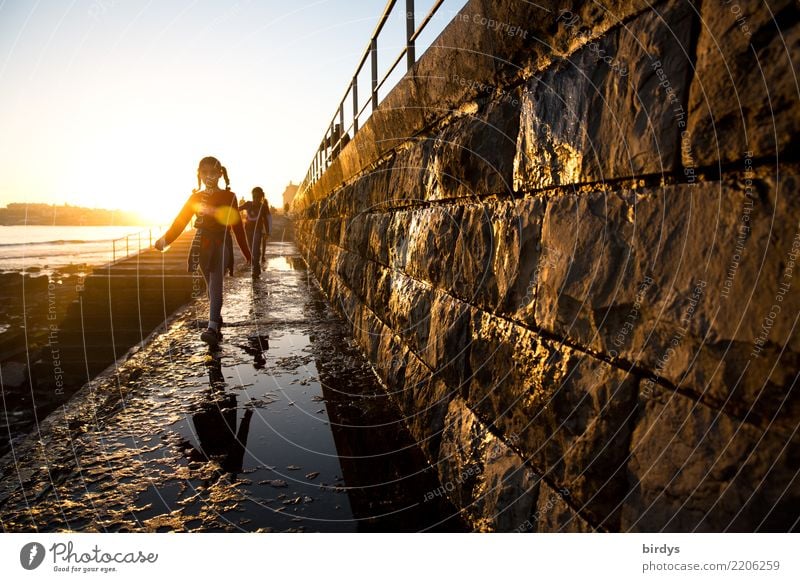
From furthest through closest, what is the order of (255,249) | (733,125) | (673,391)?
(255,249), (673,391), (733,125)

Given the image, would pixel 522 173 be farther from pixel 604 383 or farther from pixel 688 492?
pixel 688 492

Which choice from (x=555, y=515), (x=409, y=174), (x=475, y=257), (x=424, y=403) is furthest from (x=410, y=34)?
(x=555, y=515)

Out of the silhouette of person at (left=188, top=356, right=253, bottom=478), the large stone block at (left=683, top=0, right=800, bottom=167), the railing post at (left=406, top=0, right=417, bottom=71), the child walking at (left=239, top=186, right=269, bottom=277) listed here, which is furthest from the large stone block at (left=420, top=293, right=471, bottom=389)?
the child walking at (left=239, top=186, right=269, bottom=277)

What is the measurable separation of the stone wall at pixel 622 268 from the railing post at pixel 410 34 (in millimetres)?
1391

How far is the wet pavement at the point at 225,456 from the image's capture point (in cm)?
223

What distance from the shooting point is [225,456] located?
2816 millimetres

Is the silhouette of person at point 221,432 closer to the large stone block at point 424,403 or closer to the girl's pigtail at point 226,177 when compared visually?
the large stone block at point 424,403

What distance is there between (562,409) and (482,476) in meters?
0.69

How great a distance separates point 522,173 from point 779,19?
1.05 meters

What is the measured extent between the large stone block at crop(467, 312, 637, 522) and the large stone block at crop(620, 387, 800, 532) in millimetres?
77

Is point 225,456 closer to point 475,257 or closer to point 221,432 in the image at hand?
point 221,432

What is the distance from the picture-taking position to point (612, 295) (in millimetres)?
1438

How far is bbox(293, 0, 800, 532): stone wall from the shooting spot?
105cm

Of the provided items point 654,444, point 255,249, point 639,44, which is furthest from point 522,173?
point 255,249
